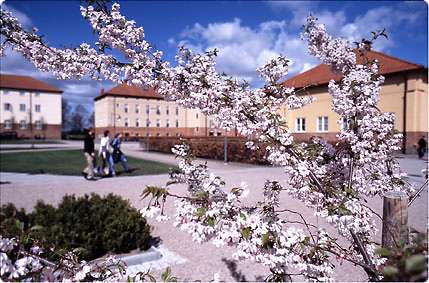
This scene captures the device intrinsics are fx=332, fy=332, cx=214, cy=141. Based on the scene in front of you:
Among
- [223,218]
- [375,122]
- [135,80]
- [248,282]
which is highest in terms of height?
[135,80]

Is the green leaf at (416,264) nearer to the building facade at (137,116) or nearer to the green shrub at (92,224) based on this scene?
the green shrub at (92,224)

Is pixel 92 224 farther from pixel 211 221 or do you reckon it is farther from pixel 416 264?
pixel 416 264

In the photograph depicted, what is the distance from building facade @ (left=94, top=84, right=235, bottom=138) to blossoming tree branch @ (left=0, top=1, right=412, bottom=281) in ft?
239

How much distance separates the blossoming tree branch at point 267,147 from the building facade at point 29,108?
78.6 meters

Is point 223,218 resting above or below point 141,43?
below

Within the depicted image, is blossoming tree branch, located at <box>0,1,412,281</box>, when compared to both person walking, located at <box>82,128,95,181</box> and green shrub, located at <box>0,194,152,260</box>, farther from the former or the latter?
person walking, located at <box>82,128,95,181</box>

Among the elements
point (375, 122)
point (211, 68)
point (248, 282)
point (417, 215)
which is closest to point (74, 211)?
point (248, 282)

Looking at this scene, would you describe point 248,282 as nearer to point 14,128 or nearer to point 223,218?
point 223,218

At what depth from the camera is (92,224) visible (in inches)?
240

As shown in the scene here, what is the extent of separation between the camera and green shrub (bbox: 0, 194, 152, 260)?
570 cm

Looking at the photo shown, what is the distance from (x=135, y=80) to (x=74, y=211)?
5037 millimetres

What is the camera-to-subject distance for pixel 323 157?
255 cm

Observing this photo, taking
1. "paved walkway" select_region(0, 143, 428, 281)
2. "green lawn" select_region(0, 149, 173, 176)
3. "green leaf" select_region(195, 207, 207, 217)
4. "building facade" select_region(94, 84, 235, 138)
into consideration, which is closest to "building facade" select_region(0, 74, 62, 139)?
"building facade" select_region(94, 84, 235, 138)

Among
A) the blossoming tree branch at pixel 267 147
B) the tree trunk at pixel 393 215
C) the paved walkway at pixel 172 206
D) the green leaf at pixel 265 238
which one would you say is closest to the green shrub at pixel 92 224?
the paved walkway at pixel 172 206
